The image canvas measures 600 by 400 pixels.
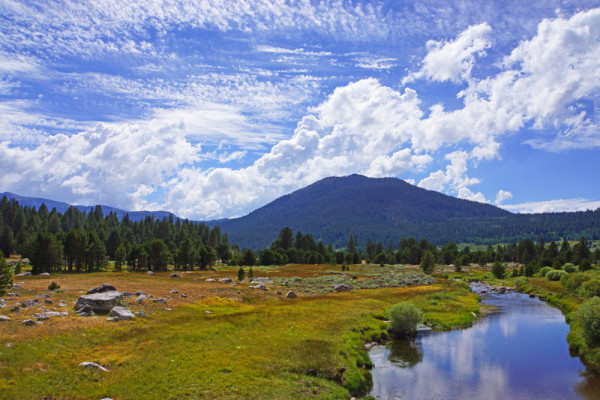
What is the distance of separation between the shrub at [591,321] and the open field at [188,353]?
24982mm

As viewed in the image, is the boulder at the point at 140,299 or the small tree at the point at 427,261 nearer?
the boulder at the point at 140,299

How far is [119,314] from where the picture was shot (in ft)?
146

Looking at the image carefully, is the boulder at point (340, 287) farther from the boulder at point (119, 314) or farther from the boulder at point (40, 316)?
the boulder at point (40, 316)

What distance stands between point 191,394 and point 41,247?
325 feet

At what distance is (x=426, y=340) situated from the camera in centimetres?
5441

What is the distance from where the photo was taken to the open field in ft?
85.5

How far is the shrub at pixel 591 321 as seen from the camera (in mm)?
45400

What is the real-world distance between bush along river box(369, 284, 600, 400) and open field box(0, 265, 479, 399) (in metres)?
Answer: 3.72

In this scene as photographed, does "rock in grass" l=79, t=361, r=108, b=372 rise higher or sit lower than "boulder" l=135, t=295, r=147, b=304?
lower

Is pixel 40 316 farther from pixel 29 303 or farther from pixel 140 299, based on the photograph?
pixel 140 299

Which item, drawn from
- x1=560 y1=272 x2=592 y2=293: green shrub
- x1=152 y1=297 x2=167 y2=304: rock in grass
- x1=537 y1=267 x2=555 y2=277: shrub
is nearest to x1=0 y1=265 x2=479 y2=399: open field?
x1=152 y1=297 x2=167 y2=304: rock in grass

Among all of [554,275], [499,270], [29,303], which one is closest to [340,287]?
[29,303]

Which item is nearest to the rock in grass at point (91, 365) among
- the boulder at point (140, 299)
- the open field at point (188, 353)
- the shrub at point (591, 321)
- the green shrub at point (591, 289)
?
the open field at point (188, 353)

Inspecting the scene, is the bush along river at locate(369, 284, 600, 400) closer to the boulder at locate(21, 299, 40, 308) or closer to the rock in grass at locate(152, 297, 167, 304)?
the rock in grass at locate(152, 297, 167, 304)
